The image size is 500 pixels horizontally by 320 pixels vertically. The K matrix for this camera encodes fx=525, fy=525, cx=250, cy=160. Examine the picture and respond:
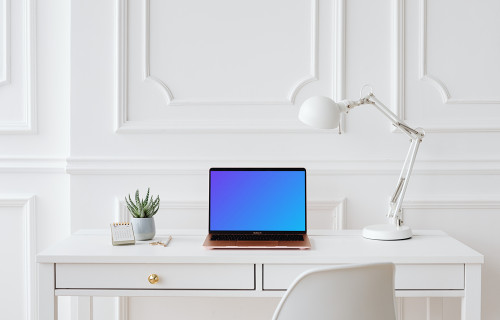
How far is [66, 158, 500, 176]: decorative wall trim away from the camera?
2.10 metres

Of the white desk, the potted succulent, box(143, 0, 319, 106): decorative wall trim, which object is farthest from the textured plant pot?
box(143, 0, 319, 106): decorative wall trim

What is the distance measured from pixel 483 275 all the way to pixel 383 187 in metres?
0.54

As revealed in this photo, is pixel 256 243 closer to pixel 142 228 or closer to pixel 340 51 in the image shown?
pixel 142 228

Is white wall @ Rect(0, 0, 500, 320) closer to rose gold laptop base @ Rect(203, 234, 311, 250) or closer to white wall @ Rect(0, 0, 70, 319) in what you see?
white wall @ Rect(0, 0, 70, 319)

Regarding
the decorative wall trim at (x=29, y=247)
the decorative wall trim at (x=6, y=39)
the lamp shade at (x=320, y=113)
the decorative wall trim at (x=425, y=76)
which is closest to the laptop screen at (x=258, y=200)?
the lamp shade at (x=320, y=113)

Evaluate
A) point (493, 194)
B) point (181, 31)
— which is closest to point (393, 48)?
point (493, 194)

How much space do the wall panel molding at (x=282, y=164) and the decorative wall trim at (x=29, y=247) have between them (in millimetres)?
289

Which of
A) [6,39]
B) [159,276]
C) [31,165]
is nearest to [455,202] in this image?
[159,276]

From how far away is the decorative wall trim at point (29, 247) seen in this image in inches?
88.0

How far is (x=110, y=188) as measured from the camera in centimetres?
214

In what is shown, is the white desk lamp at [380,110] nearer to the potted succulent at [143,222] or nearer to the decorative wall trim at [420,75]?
the decorative wall trim at [420,75]

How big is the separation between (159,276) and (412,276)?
2.54 ft

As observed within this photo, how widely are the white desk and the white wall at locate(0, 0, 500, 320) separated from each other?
20.9 inches

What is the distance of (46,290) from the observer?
5.29ft
